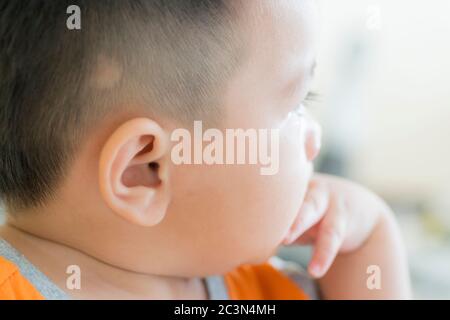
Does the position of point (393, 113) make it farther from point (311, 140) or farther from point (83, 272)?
point (83, 272)

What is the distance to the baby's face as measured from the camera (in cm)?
59

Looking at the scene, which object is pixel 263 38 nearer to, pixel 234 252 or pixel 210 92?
pixel 210 92

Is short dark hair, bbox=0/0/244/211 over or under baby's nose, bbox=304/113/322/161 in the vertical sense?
over

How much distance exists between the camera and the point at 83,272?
637mm

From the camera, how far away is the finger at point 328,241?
72cm

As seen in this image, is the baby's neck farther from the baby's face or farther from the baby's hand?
the baby's hand

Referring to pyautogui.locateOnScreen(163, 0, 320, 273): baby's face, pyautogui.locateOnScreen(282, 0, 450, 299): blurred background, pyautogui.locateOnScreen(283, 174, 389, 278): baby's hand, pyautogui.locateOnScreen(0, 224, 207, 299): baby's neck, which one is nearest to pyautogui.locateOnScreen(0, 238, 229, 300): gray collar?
pyautogui.locateOnScreen(0, 224, 207, 299): baby's neck

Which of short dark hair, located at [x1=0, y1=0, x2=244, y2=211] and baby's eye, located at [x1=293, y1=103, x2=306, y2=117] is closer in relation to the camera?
short dark hair, located at [x1=0, y1=0, x2=244, y2=211]

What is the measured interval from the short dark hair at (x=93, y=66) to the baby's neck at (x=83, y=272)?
8cm

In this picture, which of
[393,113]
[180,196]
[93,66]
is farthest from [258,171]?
[393,113]

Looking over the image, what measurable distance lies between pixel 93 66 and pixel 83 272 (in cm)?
22

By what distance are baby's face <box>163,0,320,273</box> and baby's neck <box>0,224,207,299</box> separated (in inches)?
2.2

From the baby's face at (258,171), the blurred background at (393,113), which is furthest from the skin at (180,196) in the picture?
the blurred background at (393,113)

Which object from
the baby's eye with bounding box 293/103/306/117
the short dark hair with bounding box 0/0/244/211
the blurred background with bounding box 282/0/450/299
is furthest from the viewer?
the blurred background with bounding box 282/0/450/299
